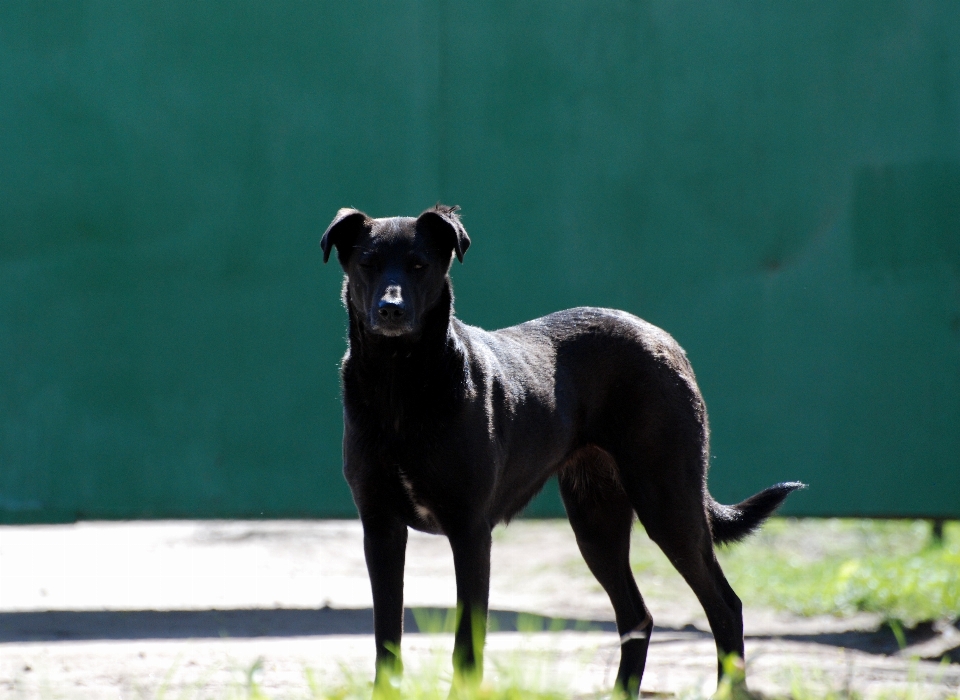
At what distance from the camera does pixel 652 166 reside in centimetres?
593

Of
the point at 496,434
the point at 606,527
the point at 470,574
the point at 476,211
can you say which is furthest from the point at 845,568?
the point at 470,574

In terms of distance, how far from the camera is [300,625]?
5379 millimetres

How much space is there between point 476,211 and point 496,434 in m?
2.52

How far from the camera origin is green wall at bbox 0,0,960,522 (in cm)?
571

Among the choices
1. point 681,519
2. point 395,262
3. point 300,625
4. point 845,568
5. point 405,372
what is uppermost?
point 395,262

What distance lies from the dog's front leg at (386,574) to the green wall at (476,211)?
2.29 metres

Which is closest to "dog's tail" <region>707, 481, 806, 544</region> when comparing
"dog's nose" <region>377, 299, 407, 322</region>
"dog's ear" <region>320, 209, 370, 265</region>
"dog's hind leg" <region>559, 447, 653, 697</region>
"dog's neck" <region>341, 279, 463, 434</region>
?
"dog's hind leg" <region>559, 447, 653, 697</region>

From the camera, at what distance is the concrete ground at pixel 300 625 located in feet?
12.8

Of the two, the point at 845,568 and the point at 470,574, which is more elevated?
the point at 470,574

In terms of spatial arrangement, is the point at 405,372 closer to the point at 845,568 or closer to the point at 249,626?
the point at 249,626

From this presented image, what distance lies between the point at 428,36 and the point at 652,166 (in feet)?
4.69

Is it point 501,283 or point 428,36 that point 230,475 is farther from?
point 428,36

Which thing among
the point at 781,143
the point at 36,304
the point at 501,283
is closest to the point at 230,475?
the point at 36,304

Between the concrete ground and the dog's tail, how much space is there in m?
0.48
